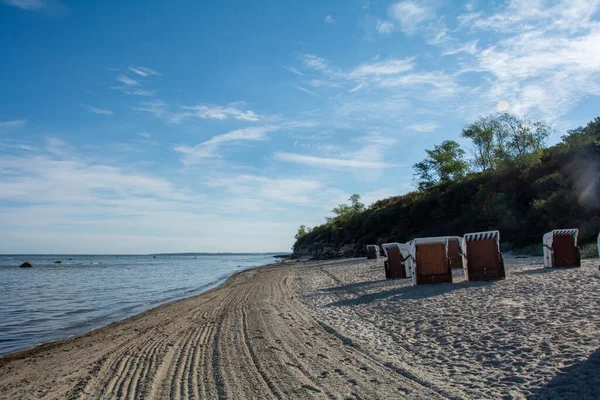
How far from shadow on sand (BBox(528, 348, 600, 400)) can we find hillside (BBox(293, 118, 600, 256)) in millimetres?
19133

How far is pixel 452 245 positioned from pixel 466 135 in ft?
125

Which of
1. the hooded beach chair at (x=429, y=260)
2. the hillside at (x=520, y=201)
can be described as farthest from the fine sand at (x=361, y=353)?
the hillside at (x=520, y=201)

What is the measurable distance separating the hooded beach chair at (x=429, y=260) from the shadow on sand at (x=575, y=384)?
29.1ft

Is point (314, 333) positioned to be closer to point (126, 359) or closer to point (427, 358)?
point (427, 358)

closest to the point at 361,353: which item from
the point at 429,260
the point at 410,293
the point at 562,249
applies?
the point at 410,293

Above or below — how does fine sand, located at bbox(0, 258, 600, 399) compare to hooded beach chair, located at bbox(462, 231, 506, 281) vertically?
below

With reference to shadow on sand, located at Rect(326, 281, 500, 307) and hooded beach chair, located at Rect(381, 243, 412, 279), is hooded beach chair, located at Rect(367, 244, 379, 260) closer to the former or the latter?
hooded beach chair, located at Rect(381, 243, 412, 279)

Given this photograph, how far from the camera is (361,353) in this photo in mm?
6746

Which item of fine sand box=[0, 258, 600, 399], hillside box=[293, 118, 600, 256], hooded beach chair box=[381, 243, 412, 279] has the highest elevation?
hillside box=[293, 118, 600, 256]

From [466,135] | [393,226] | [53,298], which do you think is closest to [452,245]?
[53,298]

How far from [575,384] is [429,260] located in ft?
31.5

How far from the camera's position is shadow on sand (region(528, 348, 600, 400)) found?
13.9 feet

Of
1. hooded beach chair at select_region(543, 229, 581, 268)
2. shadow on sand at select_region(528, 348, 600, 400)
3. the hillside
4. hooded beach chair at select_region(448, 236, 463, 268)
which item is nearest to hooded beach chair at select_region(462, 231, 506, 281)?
hooded beach chair at select_region(543, 229, 581, 268)

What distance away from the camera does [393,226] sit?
→ 165ft
